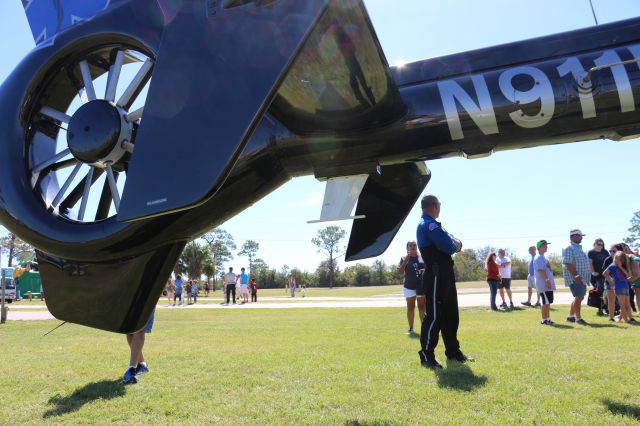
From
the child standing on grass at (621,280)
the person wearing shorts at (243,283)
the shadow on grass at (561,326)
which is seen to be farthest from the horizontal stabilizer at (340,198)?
the person wearing shorts at (243,283)

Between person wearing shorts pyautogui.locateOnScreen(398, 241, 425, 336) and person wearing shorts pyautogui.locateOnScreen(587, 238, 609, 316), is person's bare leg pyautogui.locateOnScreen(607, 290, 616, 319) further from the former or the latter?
person wearing shorts pyautogui.locateOnScreen(398, 241, 425, 336)

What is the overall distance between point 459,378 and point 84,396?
3765 millimetres

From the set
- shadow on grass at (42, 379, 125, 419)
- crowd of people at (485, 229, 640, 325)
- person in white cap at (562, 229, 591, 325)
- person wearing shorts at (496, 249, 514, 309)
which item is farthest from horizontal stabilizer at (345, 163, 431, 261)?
person wearing shorts at (496, 249, 514, 309)

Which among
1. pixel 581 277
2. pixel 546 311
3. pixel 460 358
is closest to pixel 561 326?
pixel 546 311

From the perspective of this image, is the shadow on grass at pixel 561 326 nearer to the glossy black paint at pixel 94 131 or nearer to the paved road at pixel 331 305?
the paved road at pixel 331 305

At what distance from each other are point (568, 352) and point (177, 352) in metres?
5.45

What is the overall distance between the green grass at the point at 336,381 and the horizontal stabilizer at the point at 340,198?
1579mm

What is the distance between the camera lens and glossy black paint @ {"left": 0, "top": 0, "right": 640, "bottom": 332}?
7.66 ft

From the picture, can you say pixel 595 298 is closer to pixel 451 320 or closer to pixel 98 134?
pixel 451 320

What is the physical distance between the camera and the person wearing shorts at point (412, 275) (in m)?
7.36

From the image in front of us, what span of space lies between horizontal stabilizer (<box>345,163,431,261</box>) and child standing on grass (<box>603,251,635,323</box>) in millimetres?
7100

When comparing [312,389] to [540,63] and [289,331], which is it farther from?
[289,331]

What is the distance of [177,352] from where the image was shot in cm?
684

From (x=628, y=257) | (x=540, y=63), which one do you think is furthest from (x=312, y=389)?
(x=628, y=257)
